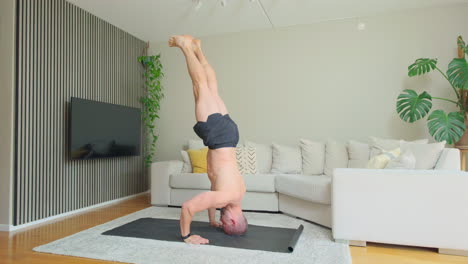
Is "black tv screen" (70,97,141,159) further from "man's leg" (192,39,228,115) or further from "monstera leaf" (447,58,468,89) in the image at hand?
"monstera leaf" (447,58,468,89)

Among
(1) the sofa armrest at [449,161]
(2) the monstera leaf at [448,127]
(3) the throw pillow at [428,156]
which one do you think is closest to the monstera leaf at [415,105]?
(2) the monstera leaf at [448,127]

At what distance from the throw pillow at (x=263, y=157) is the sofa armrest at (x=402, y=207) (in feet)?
5.41

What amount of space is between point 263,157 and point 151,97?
2170 millimetres

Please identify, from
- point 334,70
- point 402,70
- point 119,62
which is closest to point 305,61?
point 334,70

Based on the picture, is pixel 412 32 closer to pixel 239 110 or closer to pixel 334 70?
pixel 334 70

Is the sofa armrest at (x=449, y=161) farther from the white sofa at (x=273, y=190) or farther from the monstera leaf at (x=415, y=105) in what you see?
the monstera leaf at (x=415, y=105)

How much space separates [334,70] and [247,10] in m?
1.44

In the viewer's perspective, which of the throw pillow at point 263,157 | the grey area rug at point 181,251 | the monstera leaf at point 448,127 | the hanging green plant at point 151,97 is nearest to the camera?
the grey area rug at point 181,251

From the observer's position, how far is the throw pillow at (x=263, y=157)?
162 inches

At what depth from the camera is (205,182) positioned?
3803 millimetres

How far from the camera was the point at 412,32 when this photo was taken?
4.03 meters

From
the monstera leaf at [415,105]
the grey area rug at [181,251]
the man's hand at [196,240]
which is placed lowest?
the grey area rug at [181,251]

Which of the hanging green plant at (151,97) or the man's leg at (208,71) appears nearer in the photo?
the man's leg at (208,71)

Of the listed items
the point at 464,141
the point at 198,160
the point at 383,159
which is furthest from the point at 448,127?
the point at 198,160
